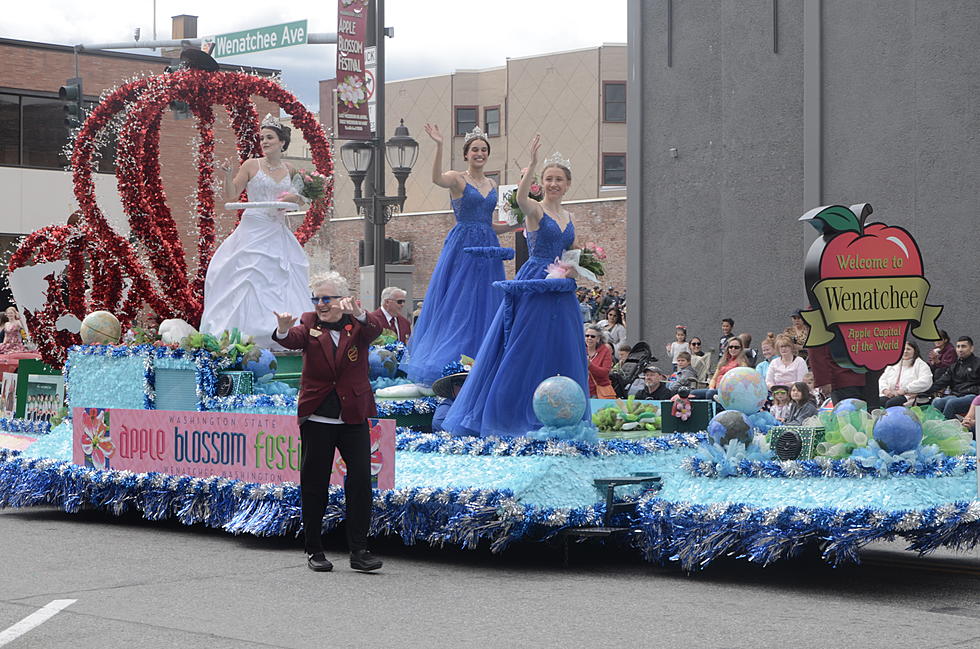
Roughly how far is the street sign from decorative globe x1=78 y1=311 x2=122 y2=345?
10.4 meters

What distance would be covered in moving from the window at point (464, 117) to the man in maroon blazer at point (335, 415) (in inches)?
1830

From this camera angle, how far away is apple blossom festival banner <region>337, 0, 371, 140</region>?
56.7 ft

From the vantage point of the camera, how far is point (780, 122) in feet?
68.1

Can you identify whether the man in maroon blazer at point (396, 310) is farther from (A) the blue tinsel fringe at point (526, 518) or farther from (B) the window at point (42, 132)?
(B) the window at point (42, 132)

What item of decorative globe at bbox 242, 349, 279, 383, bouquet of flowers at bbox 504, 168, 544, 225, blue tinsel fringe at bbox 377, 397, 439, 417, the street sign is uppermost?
the street sign

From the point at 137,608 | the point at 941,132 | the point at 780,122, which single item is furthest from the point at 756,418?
the point at 780,122

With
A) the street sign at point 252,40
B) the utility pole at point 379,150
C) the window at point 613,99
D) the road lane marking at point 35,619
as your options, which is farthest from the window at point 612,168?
the road lane marking at point 35,619

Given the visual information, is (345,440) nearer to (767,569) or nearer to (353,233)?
(767,569)

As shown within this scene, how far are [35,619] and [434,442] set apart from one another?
3.18 m

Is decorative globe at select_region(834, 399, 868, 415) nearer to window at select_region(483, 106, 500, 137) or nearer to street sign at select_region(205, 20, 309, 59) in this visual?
street sign at select_region(205, 20, 309, 59)

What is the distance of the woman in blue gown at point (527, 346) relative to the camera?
377 inches

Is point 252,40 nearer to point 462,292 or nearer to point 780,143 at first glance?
point 780,143

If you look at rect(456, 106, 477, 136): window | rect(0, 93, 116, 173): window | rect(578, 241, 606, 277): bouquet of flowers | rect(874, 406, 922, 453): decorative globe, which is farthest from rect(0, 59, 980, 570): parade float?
rect(456, 106, 477, 136): window

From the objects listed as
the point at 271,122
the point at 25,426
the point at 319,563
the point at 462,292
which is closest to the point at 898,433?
the point at 319,563
